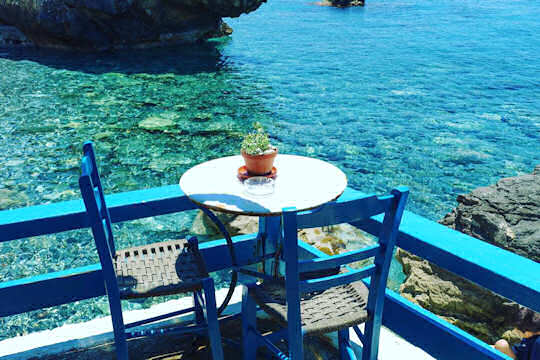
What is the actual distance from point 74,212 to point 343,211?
1.24m

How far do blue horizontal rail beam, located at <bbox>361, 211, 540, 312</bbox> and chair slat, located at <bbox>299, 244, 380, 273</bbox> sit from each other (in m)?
0.29

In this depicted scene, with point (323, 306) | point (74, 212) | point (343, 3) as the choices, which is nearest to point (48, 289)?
point (74, 212)

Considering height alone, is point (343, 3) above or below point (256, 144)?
above

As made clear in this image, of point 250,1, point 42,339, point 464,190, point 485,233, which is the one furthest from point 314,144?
point 250,1

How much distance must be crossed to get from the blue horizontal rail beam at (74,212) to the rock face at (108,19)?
19.1 meters

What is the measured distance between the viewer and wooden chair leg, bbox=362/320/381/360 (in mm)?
1910

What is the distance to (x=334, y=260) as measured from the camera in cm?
162

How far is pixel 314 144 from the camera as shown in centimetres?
1143

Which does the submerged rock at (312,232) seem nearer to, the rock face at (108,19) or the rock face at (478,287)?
the rock face at (478,287)

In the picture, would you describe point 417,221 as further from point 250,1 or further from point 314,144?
point 250,1

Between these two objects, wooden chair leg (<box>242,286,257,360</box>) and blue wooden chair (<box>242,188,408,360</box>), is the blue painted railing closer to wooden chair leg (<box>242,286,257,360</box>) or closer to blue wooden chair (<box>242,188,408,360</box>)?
blue wooden chair (<box>242,188,408,360</box>)

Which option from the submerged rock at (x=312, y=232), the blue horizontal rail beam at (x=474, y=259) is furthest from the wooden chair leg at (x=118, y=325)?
the submerged rock at (x=312, y=232)

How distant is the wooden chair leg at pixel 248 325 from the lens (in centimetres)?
206

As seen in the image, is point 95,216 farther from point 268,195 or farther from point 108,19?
point 108,19
